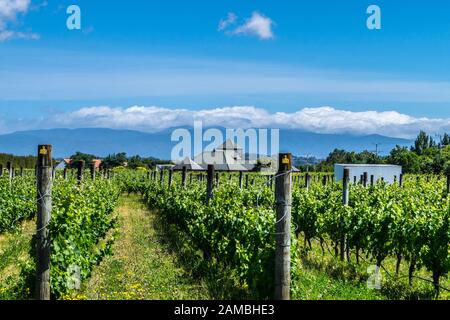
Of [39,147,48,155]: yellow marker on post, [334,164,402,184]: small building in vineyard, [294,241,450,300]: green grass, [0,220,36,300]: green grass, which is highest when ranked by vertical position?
[39,147,48,155]: yellow marker on post

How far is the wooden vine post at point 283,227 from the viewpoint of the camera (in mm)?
7047

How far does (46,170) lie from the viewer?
23.7 ft

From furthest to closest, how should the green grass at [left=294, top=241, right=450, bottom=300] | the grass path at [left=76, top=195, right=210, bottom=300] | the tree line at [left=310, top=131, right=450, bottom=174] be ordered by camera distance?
the tree line at [left=310, top=131, right=450, bottom=174] → the green grass at [left=294, top=241, right=450, bottom=300] → the grass path at [left=76, top=195, right=210, bottom=300]

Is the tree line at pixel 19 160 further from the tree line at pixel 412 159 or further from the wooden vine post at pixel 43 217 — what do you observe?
the wooden vine post at pixel 43 217

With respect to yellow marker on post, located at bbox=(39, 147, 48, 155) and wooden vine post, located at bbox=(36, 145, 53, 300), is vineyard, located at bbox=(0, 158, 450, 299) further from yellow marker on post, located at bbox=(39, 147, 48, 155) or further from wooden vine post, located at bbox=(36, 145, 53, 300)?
yellow marker on post, located at bbox=(39, 147, 48, 155)

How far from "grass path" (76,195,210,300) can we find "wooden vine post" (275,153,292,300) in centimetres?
141

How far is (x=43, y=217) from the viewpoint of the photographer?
24.0 feet

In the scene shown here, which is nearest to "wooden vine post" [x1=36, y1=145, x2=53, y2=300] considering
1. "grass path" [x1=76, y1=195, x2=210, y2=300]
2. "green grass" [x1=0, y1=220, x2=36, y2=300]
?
"green grass" [x1=0, y1=220, x2=36, y2=300]

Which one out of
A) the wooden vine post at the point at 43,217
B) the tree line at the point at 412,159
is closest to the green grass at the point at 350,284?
the wooden vine post at the point at 43,217

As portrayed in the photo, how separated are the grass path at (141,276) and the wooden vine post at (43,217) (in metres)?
0.76

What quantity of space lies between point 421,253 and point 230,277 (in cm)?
322

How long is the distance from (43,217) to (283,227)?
10.5 ft

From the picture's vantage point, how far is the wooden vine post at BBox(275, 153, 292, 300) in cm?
705
